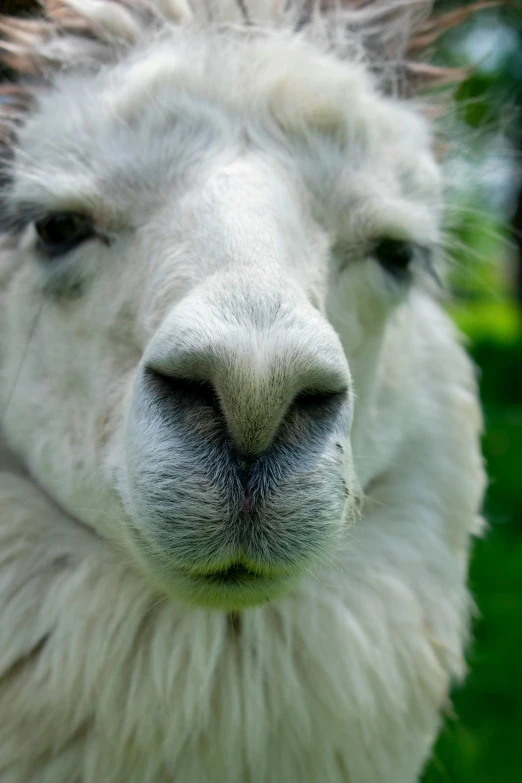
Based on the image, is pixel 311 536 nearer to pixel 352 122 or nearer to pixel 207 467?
pixel 207 467

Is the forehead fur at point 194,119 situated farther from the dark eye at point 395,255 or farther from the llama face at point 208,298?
the dark eye at point 395,255

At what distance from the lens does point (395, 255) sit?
2299 millimetres

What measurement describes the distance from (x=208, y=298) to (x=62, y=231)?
28.0 inches

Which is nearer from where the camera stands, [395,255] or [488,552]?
[395,255]

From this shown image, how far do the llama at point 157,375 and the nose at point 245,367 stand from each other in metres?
0.05

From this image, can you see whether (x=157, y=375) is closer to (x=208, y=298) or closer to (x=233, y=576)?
(x=208, y=298)

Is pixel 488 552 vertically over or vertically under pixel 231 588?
over

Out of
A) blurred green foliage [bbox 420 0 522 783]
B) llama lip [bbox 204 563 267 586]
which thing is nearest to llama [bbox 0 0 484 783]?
llama lip [bbox 204 563 267 586]

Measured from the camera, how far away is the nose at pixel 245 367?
148 cm

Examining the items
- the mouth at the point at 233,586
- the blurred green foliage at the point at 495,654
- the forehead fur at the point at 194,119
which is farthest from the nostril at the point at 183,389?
the blurred green foliage at the point at 495,654

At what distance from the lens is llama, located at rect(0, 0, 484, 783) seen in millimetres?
1864

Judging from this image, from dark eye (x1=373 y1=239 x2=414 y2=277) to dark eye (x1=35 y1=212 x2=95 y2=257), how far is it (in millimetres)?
697

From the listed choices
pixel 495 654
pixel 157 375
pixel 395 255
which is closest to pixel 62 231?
pixel 157 375

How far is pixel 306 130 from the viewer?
2.14 m
